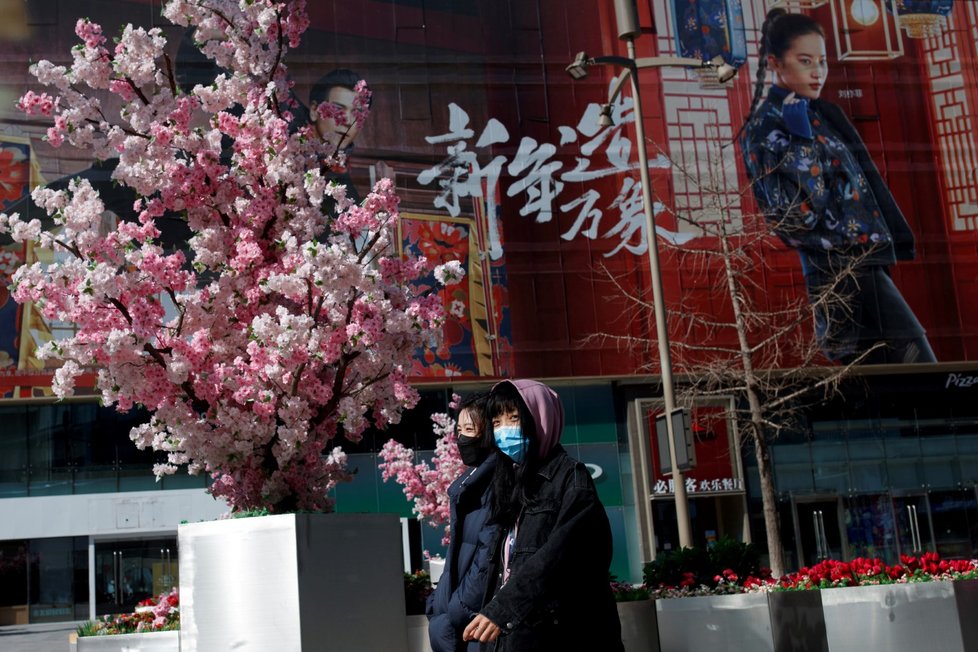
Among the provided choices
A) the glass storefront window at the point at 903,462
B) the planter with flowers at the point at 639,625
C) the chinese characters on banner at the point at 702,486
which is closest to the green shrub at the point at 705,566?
the planter with flowers at the point at 639,625

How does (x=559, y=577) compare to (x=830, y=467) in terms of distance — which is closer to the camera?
(x=559, y=577)

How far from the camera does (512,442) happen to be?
153 inches

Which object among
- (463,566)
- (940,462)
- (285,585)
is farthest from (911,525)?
(463,566)

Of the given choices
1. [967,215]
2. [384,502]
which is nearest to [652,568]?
[384,502]

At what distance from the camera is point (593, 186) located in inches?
1262

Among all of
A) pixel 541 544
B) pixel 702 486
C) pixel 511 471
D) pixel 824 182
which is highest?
pixel 824 182

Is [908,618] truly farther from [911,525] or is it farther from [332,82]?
[911,525]

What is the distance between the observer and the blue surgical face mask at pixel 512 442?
3875mm

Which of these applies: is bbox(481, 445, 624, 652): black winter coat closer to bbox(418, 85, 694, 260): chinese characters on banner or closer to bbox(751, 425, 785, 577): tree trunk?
bbox(751, 425, 785, 577): tree trunk

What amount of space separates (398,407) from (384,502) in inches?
920

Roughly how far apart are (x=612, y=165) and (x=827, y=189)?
5705mm

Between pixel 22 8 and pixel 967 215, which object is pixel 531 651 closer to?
pixel 22 8

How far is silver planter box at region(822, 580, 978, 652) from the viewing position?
8.73 m

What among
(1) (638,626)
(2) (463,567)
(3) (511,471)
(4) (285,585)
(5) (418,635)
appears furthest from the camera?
(1) (638,626)
